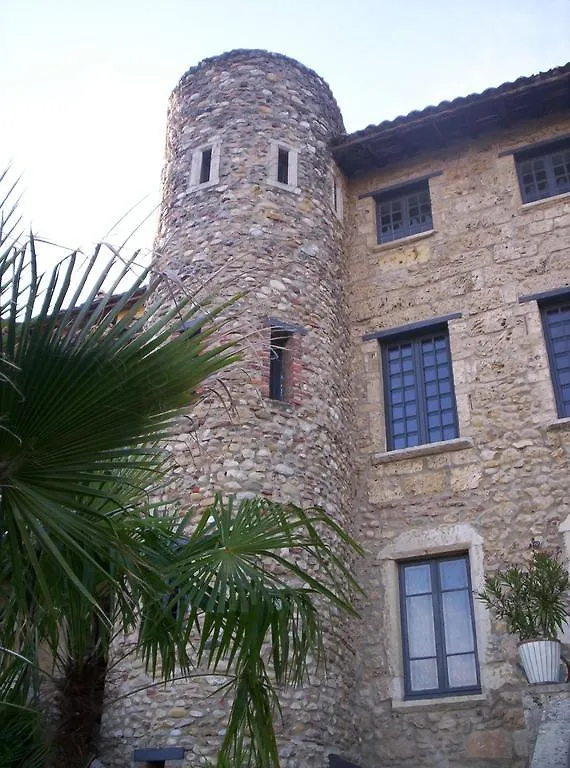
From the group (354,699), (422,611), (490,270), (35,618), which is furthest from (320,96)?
(35,618)

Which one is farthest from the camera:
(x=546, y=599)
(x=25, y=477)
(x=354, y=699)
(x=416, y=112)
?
(x=416, y=112)

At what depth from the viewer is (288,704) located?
947 centimetres

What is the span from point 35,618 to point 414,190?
9.97m

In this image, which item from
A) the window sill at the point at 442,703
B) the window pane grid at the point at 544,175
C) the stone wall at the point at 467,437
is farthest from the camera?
the window pane grid at the point at 544,175

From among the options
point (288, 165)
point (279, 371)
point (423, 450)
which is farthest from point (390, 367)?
point (288, 165)

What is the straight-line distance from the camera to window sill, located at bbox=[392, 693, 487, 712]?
9.77 m

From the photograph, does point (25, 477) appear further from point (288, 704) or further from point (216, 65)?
point (216, 65)

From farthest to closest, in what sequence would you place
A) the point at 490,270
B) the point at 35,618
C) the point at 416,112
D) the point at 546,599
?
the point at 416,112
the point at 490,270
the point at 546,599
the point at 35,618

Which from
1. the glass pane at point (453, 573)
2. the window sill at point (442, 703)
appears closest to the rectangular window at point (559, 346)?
the glass pane at point (453, 573)

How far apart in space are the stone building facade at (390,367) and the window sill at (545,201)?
0.06 meters

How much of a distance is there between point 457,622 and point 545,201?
584 cm

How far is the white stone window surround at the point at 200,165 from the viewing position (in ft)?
42.0

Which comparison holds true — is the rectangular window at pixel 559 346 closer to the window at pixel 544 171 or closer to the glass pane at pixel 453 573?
the window at pixel 544 171

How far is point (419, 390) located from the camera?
1213 cm
